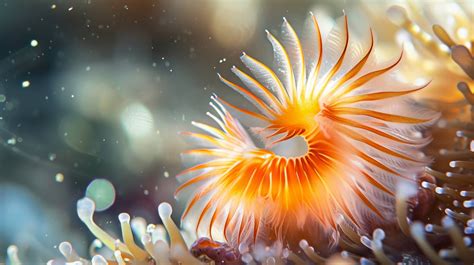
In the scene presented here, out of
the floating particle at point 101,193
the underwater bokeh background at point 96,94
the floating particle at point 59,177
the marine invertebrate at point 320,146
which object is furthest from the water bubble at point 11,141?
the marine invertebrate at point 320,146

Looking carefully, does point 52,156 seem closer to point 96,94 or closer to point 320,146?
point 96,94

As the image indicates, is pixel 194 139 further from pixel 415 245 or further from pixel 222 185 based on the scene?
pixel 415 245

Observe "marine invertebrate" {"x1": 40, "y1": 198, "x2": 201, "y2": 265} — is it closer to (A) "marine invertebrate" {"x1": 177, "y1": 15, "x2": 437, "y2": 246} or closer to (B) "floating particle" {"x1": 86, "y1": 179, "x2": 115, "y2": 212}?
(A) "marine invertebrate" {"x1": 177, "y1": 15, "x2": 437, "y2": 246}

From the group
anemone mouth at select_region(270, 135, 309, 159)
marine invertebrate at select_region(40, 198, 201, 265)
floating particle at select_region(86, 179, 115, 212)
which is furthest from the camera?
floating particle at select_region(86, 179, 115, 212)

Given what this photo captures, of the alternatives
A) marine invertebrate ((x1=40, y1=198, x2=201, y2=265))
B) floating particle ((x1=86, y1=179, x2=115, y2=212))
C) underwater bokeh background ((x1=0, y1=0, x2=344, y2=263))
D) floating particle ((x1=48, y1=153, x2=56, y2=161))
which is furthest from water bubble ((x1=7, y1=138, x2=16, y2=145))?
marine invertebrate ((x1=40, y1=198, x2=201, y2=265))

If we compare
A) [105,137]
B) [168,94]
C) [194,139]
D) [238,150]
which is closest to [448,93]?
[238,150]

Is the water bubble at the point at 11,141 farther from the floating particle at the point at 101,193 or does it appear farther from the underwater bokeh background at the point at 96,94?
the floating particle at the point at 101,193
